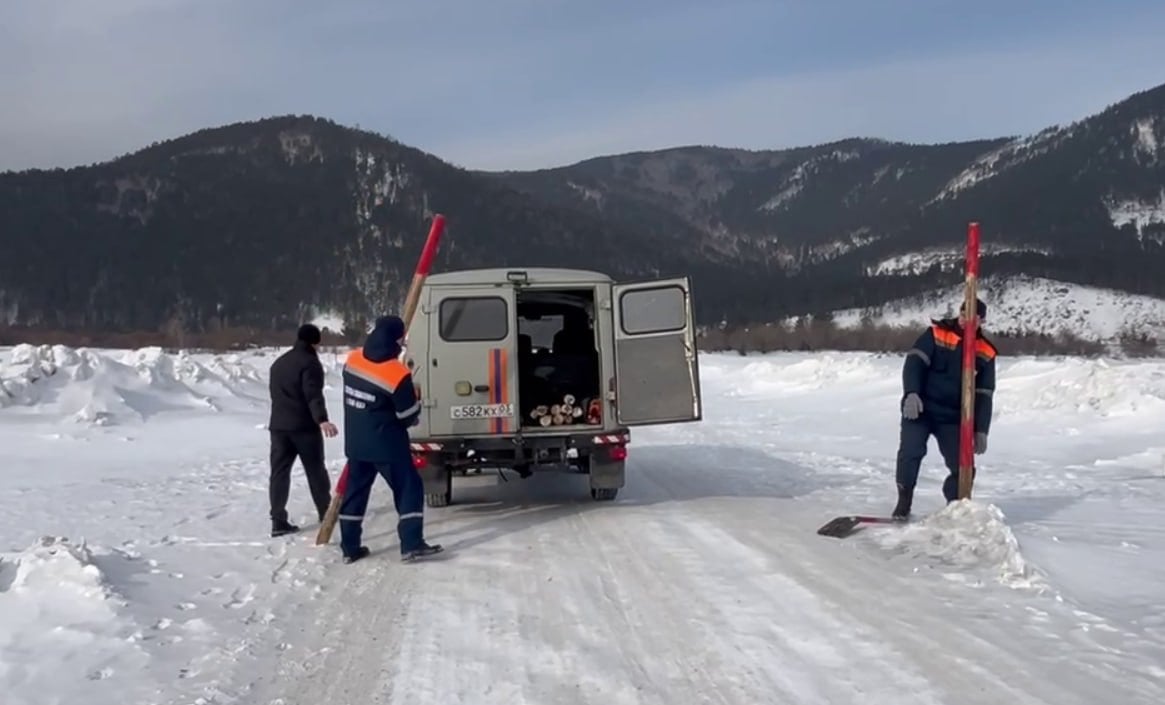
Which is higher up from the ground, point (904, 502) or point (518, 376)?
point (518, 376)

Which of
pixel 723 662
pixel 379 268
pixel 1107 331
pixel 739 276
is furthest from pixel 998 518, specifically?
pixel 739 276

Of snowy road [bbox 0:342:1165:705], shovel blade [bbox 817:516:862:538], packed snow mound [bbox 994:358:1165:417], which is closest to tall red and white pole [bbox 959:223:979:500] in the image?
snowy road [bbox 0:342:1165:705]

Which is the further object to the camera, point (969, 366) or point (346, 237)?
point (346, 237)

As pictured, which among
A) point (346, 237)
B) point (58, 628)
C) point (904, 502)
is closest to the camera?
point (58, 628)

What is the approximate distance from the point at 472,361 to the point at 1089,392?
576 inches

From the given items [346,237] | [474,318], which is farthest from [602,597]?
[346,237]

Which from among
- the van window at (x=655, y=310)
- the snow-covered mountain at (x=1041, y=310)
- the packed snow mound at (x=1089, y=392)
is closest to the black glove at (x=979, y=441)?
the van window at (x=655, y=310)

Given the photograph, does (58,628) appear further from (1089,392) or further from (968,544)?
(1089,392)

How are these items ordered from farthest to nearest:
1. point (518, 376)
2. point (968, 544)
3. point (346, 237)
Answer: point (346, 237), point (518, 376), point (968, 544)

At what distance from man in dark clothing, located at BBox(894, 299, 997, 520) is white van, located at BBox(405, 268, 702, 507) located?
228 centimetres

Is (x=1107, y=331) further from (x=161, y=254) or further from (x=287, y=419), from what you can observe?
A: (x=161, y=254)

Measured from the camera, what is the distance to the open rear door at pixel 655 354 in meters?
10.3

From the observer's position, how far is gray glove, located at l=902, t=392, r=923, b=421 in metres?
8.56

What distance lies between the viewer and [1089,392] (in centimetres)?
1973
